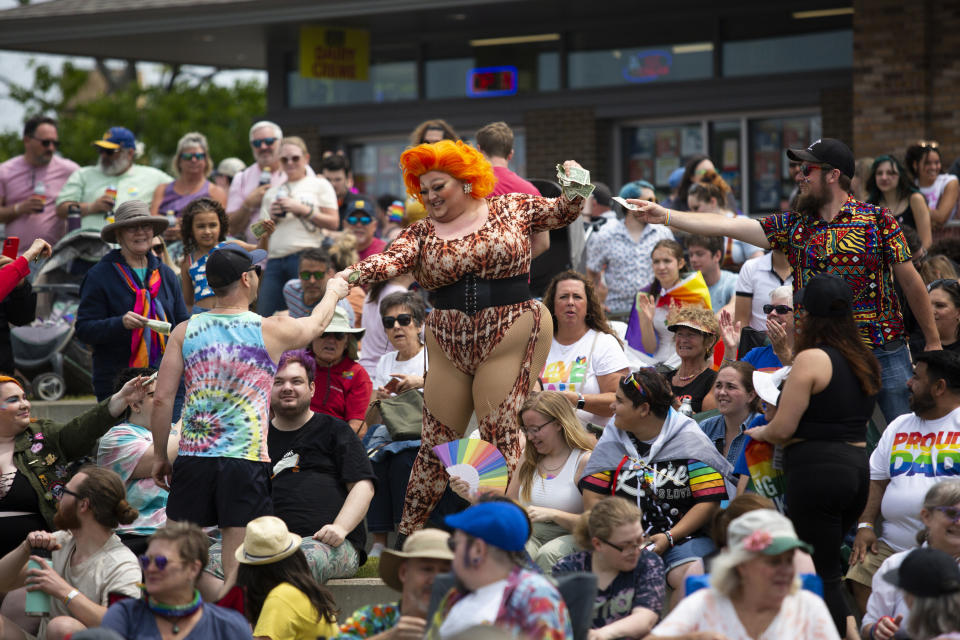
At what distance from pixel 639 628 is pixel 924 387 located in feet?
6.24

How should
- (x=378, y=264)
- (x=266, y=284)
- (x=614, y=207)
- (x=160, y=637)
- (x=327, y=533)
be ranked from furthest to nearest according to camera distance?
(x=614, y=207)
(x=266, y=284)
(x=327, y=533)
(x=378, y=264)
(x=160, y=637)

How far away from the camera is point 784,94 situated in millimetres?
13930

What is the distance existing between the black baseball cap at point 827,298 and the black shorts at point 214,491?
2485 mm

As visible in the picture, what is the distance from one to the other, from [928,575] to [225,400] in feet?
9.69

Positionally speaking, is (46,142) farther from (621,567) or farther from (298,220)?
(621,567)

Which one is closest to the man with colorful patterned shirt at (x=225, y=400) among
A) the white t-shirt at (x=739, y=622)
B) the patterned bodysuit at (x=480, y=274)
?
the patterned bodysuit at (x=480, y=274)

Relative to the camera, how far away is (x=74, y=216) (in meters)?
10.0

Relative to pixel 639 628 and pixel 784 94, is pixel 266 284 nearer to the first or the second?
pixel 639 628

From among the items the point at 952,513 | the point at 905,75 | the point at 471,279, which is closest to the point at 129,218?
the point at 471,279

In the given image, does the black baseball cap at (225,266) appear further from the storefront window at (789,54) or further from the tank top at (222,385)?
the storefront window at (789,54)

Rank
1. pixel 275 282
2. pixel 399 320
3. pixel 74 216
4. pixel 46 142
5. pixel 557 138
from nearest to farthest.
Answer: pixel 399 320 < pixel 275 282 < pixel 74 216 < pixel 46 142 < pixel 557 138

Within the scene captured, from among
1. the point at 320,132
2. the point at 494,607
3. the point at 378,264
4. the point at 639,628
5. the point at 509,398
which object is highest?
the point at 320,132

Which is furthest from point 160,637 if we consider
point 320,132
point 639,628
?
point 320,132

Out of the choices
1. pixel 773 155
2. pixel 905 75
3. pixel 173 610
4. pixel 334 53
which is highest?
pixel 334 53
